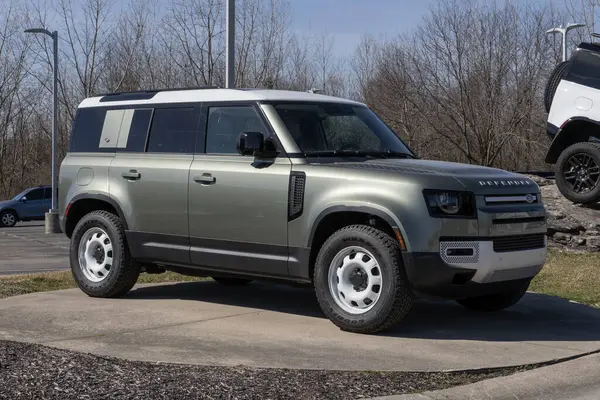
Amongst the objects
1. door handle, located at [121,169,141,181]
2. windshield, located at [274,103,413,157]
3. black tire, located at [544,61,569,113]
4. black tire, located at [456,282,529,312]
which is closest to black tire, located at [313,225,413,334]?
windshield, located at [274,103,413,157]

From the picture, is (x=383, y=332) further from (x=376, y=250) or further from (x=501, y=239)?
(x=501, y=239)

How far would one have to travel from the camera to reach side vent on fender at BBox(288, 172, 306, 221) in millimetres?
7617

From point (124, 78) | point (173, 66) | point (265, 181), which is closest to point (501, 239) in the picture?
point (265, 181)

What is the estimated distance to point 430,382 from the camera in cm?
586

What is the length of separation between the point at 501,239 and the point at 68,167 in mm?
4615

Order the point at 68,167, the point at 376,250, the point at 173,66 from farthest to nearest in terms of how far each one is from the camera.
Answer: the point at 173,66 → the point at 68,167 → the point at 376,250

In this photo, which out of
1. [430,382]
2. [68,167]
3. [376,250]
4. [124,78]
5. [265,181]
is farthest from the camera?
[124,78]

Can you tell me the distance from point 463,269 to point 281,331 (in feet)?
5.07

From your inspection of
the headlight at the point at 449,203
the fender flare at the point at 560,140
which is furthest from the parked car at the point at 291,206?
the fender flare at the point at 560,140

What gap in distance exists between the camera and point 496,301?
842cm

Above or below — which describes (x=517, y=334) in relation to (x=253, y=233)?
below

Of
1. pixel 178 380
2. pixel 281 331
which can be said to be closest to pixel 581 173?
pixel 281 331

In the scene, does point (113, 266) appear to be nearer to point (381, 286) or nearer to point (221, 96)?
point (221, 96)

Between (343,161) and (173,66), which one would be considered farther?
(173,66)
